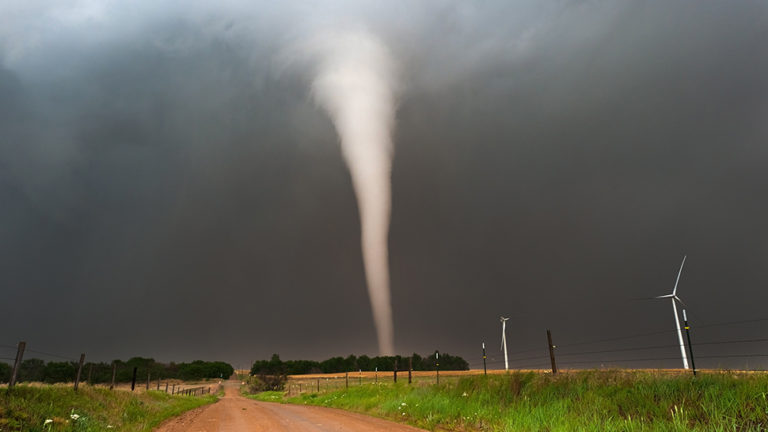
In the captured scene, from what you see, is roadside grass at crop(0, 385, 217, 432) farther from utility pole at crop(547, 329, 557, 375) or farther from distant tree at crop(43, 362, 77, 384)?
distant tree at crop(43, 362, 77, 384)

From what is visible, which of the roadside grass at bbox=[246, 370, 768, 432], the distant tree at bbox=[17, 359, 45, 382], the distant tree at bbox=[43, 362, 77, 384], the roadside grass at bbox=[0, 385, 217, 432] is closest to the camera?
the roadside grass at bbox=[246, 370, 768, 432]

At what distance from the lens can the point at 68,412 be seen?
56.1 ft

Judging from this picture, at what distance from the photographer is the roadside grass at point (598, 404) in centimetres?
1050

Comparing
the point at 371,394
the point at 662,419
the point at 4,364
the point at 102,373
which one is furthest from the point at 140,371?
the point at 662,419

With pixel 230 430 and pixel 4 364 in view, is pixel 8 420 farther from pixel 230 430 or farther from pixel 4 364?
pixel 4 364

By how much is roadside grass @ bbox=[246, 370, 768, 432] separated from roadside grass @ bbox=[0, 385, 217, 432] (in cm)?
1296

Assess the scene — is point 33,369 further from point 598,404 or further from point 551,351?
point 598,404

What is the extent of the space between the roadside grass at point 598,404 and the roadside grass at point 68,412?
42.5ft

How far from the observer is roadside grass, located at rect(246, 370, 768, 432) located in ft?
34.4

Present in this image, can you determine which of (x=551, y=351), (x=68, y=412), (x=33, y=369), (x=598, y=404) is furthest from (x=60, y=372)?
(x=598, y=404)

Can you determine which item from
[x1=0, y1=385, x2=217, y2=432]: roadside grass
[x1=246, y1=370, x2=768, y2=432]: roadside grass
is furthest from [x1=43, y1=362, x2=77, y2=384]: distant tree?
[x1=246, y1=370, x2=768, y2=432]: roadside grass

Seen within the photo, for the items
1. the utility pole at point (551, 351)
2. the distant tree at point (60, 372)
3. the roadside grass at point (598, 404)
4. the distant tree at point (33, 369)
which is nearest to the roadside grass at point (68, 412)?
the roadside grass at point (598, 404)

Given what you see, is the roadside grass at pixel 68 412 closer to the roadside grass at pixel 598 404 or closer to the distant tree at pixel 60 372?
the roadside grass at pixel 598 404

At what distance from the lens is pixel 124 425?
18.6 metres
